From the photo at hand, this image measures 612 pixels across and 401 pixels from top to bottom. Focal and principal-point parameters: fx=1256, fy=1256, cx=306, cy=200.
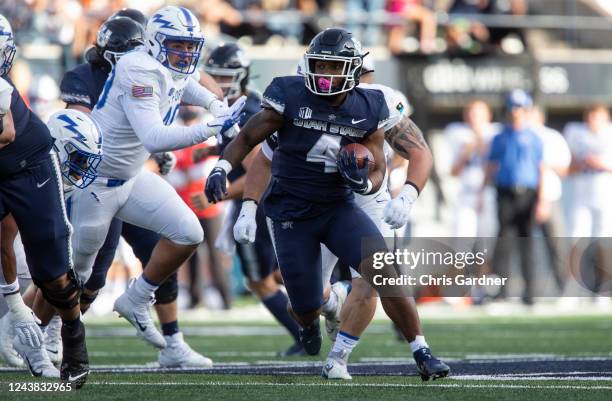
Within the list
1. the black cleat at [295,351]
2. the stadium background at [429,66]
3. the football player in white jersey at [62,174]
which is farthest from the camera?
the stadium background at [429,66]

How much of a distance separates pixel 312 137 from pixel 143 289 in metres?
1.54

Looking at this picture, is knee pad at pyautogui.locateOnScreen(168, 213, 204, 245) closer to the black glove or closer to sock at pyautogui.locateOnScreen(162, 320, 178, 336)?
sock at pyautogui.locateOnScreen(162, 320, 178, 336)

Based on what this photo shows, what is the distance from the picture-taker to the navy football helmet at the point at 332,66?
5.68 meters

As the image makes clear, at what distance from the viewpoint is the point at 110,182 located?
6.60 meters

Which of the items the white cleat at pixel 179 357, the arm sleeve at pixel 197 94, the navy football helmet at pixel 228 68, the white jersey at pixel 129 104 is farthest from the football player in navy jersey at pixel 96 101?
the navy football helmet at pixel 228 68

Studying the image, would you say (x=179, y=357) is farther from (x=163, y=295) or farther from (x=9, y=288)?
(x=9, y=288)

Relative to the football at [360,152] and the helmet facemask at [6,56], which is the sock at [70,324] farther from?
the football at [360,152]

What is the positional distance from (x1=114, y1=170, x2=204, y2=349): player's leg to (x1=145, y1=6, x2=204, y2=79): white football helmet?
2.16ft

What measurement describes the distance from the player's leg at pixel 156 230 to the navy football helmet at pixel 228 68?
54.1 inches

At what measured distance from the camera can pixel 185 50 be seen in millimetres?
6410

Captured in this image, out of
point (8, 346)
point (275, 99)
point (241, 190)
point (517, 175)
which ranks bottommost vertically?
point (517, 175)

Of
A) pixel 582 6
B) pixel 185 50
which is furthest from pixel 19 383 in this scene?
pixel 582 6

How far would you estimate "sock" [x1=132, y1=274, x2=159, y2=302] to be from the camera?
6758 millimetres

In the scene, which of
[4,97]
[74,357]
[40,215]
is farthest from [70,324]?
[4,97]
